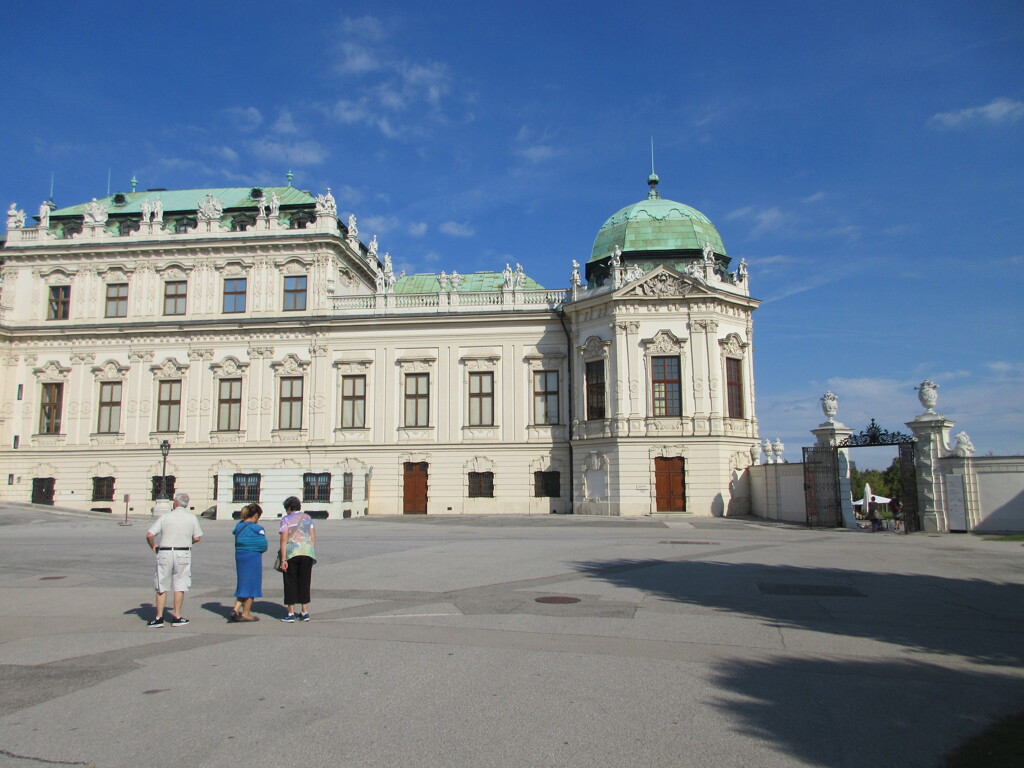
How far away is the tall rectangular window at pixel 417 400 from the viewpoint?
41938 mm

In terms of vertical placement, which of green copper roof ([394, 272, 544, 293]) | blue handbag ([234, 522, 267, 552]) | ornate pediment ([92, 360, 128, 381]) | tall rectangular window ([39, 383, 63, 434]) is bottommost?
blue handbag ([234, 522, 267, 552])

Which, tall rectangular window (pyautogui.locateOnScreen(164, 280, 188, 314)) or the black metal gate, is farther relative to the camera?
tall rectangular window (pyautogui.locateOnScreen(164, 280, 188, 314))

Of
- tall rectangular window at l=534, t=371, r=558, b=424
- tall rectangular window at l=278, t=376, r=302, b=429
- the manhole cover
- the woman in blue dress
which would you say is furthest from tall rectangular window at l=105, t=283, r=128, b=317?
the manhole cover

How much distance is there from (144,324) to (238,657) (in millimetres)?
39299

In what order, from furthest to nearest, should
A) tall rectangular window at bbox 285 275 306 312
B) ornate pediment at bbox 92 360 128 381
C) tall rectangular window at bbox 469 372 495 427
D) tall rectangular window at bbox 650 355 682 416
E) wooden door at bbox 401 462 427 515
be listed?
1. ornate pediment at bbox 92 360 128 381
2. tall rectangular window at bbox 285 275 306 312
3. tall rectangular window at bbox 469 372 495 427
4. wooden door at bbox 401 462 427 515
5. tall rectangular window at bbox 650 355 682 416

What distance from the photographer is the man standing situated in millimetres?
10445

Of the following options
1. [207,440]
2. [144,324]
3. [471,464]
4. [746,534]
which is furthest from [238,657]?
[144,324]

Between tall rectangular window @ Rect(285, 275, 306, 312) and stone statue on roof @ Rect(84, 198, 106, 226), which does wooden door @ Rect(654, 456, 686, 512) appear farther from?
stone statue on roof @ Rect(84, 198, 106, 226)

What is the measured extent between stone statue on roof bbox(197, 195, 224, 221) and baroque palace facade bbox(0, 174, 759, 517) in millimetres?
99

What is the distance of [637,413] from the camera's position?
37.2m

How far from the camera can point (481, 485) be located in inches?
1613

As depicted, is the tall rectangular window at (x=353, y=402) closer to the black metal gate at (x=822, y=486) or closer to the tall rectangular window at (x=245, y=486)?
the tall rectangular window at (x=245, y=486)

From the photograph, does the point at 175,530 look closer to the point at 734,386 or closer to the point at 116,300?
the point at 734,386

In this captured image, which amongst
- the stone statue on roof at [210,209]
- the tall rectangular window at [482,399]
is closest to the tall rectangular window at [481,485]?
the tall rectangular window at [482,399]
